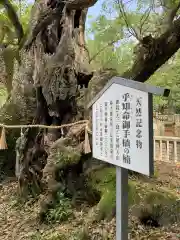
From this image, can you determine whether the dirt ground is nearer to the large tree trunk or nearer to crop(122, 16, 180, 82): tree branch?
the large tree trunk

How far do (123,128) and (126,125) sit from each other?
0.18ft

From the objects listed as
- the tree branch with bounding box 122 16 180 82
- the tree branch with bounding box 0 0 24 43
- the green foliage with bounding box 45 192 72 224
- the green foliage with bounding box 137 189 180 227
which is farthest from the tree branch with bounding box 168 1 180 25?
the tree branch with bounding box 0 0 24 43

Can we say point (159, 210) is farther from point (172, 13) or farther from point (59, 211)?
point (172, 13)

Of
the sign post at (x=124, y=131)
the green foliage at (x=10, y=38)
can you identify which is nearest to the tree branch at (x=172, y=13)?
the sign post at (x=124, y=131)

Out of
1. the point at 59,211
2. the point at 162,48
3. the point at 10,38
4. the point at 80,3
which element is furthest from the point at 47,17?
the point at 10,38

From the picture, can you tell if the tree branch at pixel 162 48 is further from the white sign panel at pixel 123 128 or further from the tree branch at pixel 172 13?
the white sign panel at pixel 123 128

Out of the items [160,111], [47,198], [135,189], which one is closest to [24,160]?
[47,198]

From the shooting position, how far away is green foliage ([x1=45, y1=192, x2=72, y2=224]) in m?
5.40

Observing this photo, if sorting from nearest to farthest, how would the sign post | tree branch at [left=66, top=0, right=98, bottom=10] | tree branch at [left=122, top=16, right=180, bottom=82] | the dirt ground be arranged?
the sign post
the dirt ground
tree branch at [left=66, top=0, right=98, bottom=10]
tree branch at [left=122, top=16, right=180, bottom=82]

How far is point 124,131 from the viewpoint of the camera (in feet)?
8.71

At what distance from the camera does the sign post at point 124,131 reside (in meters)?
2.35

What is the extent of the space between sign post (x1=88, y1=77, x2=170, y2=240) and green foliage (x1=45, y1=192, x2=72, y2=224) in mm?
2479

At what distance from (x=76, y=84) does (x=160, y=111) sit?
10.8 metres

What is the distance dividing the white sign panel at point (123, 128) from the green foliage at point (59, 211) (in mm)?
2464
